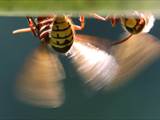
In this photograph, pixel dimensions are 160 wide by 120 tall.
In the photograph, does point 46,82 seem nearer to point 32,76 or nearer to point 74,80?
point 32,76

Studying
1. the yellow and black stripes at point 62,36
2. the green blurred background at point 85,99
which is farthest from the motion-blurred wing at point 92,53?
the green blurred background at point 85,99

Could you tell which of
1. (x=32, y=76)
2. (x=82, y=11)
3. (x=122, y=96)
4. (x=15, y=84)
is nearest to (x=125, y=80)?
(x=122, y=96)

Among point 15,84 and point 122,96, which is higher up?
point 15,84

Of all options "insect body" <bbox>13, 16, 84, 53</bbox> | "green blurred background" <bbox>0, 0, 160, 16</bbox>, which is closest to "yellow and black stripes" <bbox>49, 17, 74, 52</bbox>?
"insect body" <bbox>13, 16, 84, 53</bbox>

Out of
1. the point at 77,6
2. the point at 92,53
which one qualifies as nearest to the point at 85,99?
the point at 92,53

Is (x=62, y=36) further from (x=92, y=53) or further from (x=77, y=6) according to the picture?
(x=77, y=6)
